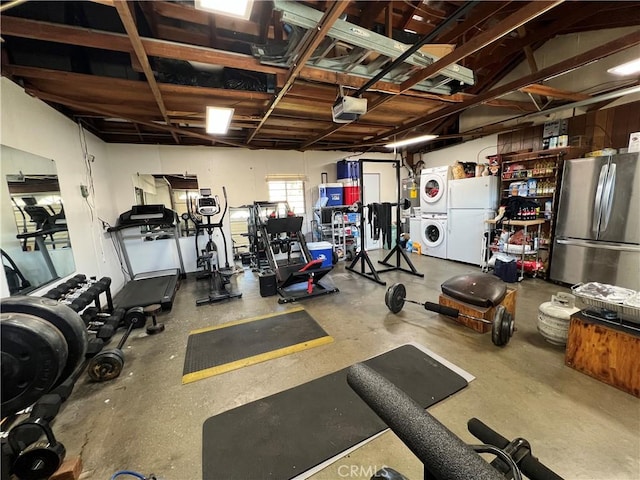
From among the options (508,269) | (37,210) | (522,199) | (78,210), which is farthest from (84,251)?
(522,199)

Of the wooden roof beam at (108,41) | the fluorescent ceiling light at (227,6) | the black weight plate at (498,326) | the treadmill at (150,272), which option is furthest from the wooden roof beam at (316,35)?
the treadmill at (150,272)

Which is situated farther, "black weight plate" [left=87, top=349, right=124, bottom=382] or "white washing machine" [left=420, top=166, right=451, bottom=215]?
"white washing machine" [left=420, top=166, right=451, bottom=215]

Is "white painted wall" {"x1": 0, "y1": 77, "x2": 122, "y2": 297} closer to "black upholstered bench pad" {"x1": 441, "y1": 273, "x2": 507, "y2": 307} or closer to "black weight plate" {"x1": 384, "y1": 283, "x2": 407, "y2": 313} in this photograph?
"black weight plate" {"x1": 384, "y1": 283, "x2": 407, "y2": 313}

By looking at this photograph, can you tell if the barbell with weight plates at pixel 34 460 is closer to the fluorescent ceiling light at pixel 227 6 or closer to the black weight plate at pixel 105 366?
the black weight plate at pixel 105 366

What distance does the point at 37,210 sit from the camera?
252cm

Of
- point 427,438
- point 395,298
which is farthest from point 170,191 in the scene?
point 427,438

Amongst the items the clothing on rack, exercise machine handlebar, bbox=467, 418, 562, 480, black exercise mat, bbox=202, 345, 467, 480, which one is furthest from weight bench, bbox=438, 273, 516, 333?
exercise machine handlebar, bbox=467, 418, 562, 480

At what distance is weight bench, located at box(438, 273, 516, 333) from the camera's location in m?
2.85

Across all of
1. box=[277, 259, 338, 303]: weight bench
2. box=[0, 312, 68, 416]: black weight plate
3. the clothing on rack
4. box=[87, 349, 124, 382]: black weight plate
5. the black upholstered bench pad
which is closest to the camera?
box=[0, 312, 68, 416]: black weight plate

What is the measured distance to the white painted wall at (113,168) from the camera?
269cm

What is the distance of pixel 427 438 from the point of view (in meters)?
0.46

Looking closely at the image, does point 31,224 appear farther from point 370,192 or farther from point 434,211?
point 434,211

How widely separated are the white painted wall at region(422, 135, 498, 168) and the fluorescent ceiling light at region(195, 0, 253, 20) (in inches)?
228

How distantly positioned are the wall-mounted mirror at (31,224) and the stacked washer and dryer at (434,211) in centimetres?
657
